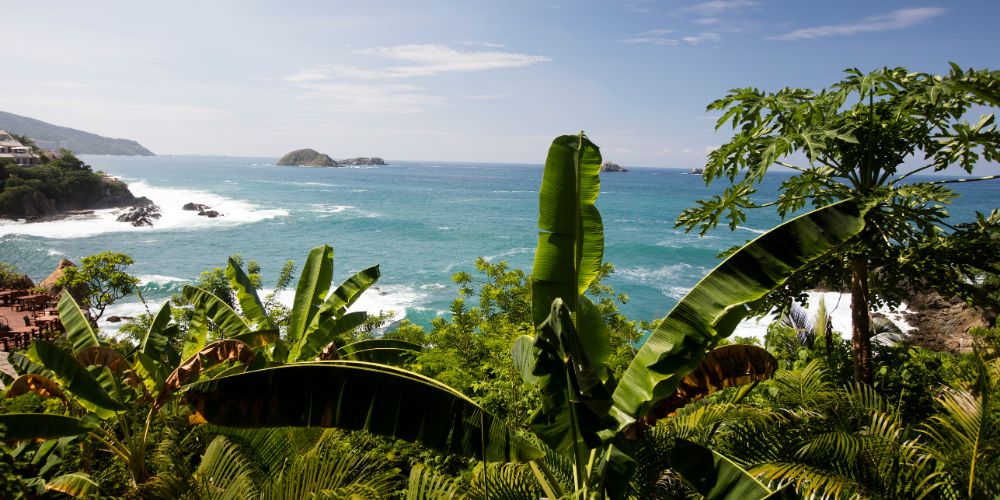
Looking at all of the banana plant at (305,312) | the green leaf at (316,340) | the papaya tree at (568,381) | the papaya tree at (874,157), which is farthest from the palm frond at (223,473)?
the papaya tree at (874,157)

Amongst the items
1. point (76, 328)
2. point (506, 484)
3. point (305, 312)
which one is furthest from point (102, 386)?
point (506, 484)

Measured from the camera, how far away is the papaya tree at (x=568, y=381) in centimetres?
324

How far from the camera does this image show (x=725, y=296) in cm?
354

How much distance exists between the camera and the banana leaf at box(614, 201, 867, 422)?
3.45 m

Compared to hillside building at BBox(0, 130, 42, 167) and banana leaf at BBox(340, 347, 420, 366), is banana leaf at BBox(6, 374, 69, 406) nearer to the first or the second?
banana leaf at BBox(340, 347, 420, 366)

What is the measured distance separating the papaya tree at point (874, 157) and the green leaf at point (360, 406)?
11.8 feet

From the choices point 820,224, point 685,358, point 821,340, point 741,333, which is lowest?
point 741,333

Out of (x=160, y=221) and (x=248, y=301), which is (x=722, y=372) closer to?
(x=248, y=301)

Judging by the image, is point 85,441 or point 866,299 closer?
point 85,441

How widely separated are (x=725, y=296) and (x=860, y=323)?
3.79m

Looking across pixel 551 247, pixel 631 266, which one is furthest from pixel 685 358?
pixel 631 266

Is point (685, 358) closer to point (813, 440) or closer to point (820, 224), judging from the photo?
point (820, 224)

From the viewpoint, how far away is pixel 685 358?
3422 mm

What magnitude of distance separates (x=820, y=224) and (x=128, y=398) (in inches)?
272
